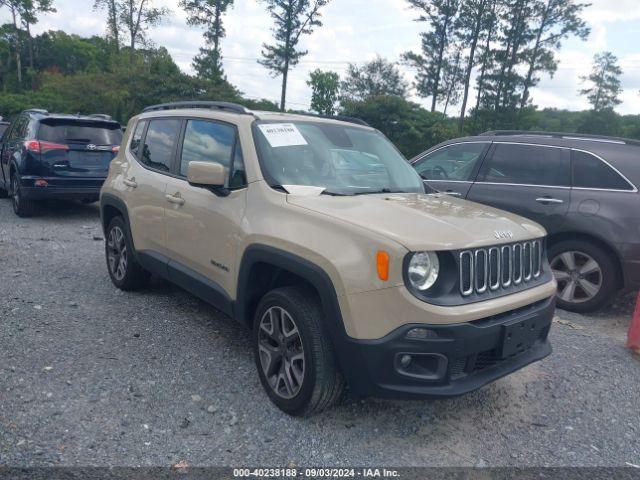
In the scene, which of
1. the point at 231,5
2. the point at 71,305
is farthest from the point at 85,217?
the point at 231,5

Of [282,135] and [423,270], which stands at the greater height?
[282,135]

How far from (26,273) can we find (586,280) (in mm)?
5956

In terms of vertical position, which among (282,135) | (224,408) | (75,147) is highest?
(282,135)

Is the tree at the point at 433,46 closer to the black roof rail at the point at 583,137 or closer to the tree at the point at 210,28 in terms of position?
the tree at the point at 210,28

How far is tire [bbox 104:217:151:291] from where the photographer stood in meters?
5.07

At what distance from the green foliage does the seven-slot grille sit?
28204 millimetres

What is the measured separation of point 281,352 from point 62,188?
683cm

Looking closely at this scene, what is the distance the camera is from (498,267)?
9.70 ft

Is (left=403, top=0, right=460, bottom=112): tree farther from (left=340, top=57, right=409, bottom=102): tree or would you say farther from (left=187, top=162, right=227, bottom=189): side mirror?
(left=187, top=162, right=227, bottom=189): side mirror

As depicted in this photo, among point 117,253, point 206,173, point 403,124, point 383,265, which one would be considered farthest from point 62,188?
point 403,124

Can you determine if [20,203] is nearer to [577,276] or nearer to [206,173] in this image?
[206,173]

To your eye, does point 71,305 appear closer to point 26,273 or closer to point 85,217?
point 26,273

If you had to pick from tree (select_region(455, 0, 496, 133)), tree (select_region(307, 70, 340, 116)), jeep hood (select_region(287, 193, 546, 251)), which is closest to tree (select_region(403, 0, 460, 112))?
tree (select_region(455, 0, 496, 133))

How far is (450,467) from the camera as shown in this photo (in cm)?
280
